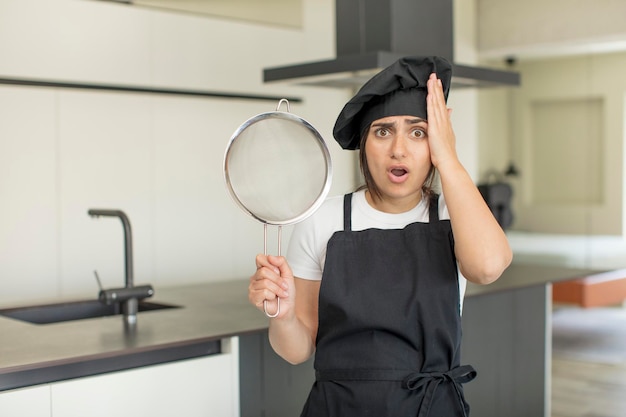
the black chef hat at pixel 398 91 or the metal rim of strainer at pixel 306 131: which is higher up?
the black chef hat at pixel 398 91

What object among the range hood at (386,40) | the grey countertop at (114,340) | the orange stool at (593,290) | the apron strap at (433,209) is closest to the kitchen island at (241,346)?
the grey countertop at (114,340)

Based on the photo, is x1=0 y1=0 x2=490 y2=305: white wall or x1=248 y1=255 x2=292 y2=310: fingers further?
x1=0 y1=0 x2=490 y2=305: white wall

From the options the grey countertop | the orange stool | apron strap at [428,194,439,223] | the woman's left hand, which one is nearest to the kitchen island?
the grey countertop

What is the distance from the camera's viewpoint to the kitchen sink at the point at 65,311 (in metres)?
3.09

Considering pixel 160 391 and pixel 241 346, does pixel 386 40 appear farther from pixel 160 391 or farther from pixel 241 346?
pixel 160 391

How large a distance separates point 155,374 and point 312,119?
352 cm

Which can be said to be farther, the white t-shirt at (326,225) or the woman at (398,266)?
the white t-shirt at (326,225)

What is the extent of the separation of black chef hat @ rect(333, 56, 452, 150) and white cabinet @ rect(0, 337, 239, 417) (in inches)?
41.0

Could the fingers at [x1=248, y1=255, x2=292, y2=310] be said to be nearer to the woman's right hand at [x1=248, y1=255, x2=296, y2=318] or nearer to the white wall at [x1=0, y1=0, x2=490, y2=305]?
the woman's right hand at [x1=248, y1=255, x2=296, y2=318]

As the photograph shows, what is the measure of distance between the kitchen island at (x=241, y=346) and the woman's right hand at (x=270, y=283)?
85cm

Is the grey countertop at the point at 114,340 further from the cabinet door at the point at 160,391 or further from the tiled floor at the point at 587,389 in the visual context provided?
the tiled floor at the point at 587,389

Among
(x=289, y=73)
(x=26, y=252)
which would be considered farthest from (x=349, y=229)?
(x=26, y=252)

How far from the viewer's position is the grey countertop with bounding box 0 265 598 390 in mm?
2111

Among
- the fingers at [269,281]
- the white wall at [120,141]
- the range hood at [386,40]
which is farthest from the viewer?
the white wall at [120,141]
